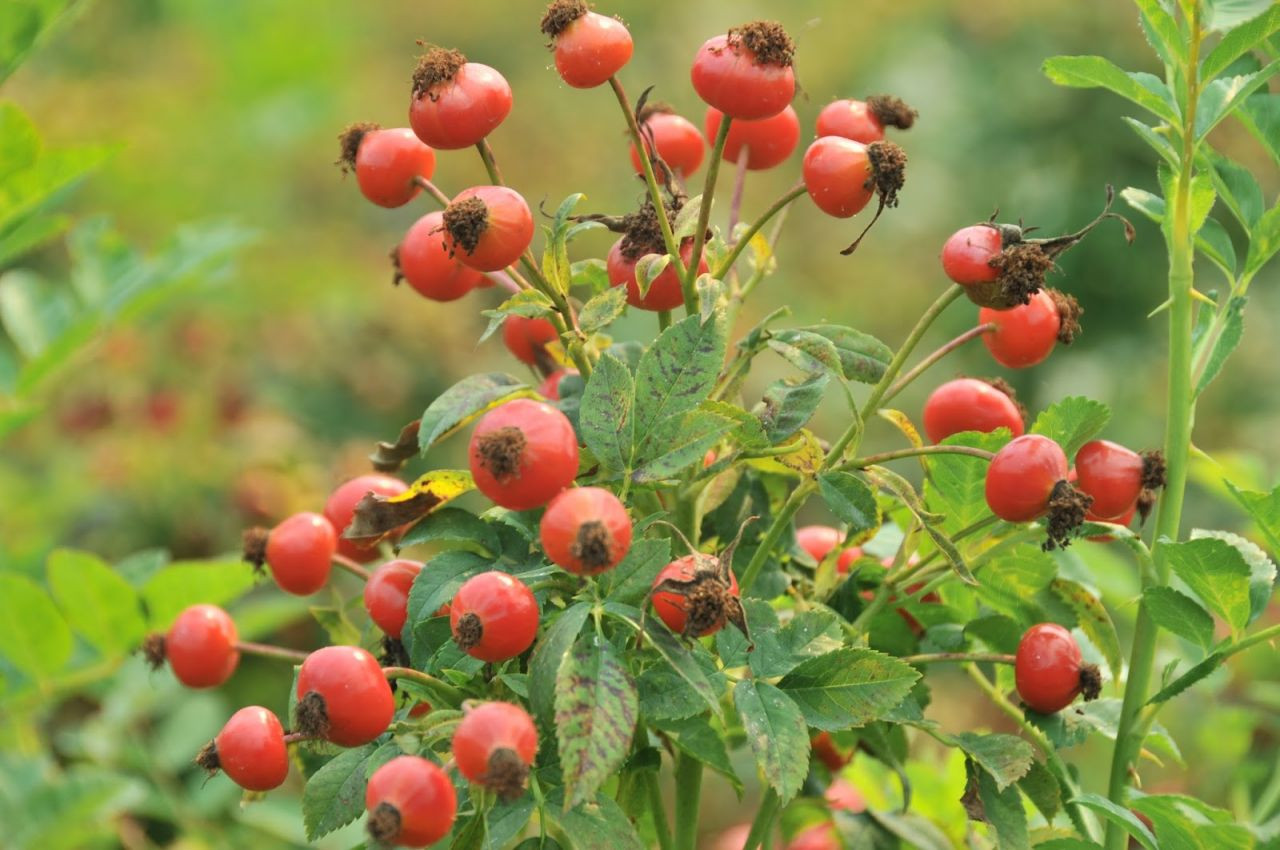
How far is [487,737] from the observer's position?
727 mm

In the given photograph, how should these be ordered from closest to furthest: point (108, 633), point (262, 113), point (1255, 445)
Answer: point (108, 633) < point (1255, 445) < point (262, 113)

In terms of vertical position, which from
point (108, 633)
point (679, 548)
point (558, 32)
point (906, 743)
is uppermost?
point (558, 32)

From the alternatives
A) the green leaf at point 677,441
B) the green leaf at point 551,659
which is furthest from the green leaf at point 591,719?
the green leaf at point 677,441

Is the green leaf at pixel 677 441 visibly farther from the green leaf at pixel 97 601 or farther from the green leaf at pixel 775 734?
the green leaf at pixel 97 601

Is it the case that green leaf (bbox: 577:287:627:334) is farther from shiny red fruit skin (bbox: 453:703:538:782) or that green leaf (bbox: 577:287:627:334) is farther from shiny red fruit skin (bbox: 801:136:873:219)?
shiny red fruit skin (bbox: 453:703:538:782)

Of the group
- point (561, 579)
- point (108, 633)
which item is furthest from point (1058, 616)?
point (108, 633)

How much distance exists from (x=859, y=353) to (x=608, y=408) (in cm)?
19

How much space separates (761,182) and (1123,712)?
5.02 m

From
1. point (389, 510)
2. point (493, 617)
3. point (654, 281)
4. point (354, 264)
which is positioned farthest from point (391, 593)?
point (354, 264)

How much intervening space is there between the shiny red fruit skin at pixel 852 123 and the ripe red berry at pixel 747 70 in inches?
4.1

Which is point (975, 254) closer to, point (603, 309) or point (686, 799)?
point (603, 309)

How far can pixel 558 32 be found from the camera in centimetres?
96

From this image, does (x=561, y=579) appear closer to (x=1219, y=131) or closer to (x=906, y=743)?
(x=906, y=743)

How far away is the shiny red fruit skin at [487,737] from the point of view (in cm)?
72
